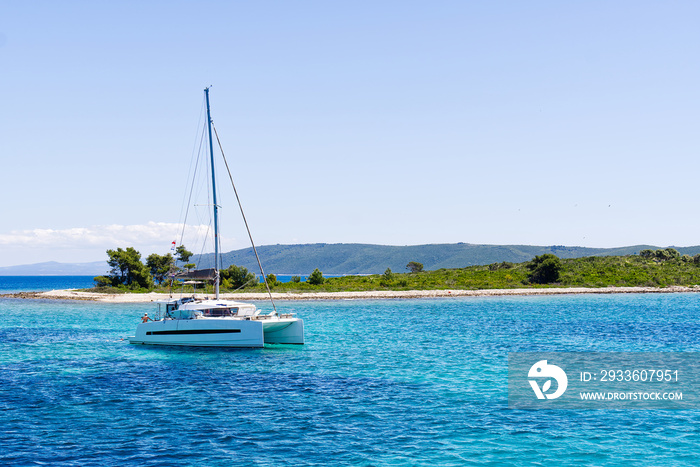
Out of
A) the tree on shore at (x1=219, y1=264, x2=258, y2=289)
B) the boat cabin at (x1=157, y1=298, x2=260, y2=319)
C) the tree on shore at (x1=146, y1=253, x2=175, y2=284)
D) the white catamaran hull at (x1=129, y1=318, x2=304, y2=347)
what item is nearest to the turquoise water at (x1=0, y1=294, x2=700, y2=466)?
the white catamaran hull at (x1=129, y1=318, x2=304, y2=347)

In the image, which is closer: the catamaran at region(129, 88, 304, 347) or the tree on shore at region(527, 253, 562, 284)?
the catamaran at region(129, 88, 304, 347)

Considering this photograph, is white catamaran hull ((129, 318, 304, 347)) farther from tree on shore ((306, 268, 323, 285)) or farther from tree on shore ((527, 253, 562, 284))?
tree on shore ((527, 253, 562, 284))

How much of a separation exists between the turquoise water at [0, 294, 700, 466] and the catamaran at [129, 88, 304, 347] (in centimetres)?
102

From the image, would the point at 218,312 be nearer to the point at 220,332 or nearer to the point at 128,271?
the point at 220,332

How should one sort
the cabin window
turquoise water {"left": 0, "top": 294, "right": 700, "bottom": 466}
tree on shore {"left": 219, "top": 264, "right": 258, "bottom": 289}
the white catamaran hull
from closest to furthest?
turquoise water {"left": 0, "top": 294, "right": 700, "bottom": 466}
the white catamaran hull
the cabin window
tree on shore {"left": 219, "top": 264, "right": 258, "bottom": 289}

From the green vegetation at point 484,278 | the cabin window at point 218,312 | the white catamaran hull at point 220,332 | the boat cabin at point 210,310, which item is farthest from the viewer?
the green vegetation at point 484,278

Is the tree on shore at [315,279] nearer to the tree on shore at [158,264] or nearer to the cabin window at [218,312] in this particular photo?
the tree on shore at [158,264]

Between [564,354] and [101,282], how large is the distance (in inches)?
3019

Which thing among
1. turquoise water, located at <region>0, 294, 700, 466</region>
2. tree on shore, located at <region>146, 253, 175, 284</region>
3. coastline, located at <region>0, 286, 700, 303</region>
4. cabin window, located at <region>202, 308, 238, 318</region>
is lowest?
turquoise water, located at <region>0, 294, 700, 466</region>

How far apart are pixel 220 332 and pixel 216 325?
428 mm

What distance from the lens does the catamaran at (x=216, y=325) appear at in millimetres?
31172

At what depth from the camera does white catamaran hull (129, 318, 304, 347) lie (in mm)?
31109

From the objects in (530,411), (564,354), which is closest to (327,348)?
(564,354)

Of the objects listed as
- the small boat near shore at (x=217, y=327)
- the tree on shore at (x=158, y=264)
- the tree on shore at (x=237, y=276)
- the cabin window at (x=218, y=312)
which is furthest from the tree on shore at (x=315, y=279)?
the cabin window at (x=218, y=312)
